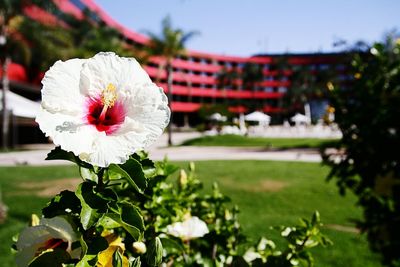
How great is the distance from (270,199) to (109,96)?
7966 millimetres

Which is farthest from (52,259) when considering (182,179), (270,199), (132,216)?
(270,199)

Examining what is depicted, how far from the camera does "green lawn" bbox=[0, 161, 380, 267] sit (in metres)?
5.34

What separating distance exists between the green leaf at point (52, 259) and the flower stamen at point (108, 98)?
1.11 feet

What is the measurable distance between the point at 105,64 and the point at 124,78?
0.06m

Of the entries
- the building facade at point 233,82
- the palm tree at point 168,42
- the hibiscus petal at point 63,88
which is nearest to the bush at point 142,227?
the hibiscus petal at point 63,88

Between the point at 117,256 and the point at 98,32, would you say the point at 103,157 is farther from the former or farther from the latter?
the point at 98,32

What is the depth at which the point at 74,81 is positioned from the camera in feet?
3.10

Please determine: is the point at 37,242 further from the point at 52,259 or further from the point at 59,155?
the point at 59,155

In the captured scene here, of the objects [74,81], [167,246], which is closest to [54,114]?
[74,81]

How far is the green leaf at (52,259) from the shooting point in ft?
3.02

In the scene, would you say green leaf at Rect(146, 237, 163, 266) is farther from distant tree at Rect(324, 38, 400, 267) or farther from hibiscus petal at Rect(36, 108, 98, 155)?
distant tree at Rect(324, 38, 400, 267)

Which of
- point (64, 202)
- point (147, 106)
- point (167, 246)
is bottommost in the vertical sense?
point (167, 246)

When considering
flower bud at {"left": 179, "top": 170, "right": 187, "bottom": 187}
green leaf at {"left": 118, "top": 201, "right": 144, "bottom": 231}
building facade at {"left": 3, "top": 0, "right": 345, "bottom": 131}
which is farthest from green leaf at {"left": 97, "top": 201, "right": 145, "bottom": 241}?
building facade at {"left": 3, "top": 0, "right": 345, "bottom": 131}

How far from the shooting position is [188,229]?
1.49m
